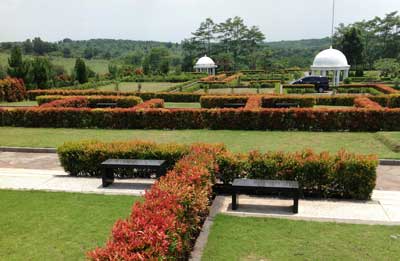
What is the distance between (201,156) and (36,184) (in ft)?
→ 12.1

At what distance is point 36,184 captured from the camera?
7801mm

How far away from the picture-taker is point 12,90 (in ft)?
85.4

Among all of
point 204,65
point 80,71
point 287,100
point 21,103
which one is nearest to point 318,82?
point 287,100

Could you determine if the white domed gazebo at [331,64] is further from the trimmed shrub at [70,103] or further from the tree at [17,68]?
the tree at [17,68]

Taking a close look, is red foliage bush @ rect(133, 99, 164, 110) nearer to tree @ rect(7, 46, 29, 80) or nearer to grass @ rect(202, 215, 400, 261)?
grass @ rect(202, 215, 400, 261)

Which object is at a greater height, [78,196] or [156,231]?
[156,231]

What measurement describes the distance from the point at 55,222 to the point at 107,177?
2215 millimetres

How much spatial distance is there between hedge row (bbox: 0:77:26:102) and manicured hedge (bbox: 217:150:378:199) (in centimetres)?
2310

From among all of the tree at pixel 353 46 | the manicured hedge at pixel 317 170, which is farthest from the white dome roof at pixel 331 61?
the manicured hedge at pixel 317 170

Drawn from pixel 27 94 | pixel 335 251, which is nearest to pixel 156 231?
pixel 335 251

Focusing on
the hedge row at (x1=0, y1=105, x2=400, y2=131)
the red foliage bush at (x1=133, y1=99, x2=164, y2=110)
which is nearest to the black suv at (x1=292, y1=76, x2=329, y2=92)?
the red foliage bush at (x1=133, y1=99, x2=164, y2=110)

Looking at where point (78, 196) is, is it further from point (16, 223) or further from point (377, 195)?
point (377, 195)

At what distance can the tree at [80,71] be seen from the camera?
1470 inches

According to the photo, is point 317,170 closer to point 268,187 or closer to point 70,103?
point 268,187
